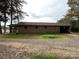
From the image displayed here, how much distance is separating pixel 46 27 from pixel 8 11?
34.9 ft

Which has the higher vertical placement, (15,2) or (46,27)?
(15,2)

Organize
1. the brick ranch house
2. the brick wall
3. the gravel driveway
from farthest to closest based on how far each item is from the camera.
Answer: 1. the brick wall
2. the brick ranch house
3. the gravel driveway

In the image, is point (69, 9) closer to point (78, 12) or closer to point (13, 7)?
point (78, 12)

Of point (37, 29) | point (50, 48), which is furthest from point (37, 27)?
point (50, 48)

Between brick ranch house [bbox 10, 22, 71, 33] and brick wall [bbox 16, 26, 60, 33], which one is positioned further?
brick wall [bbox 16, 26, 60, 33]

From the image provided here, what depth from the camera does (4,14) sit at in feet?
187

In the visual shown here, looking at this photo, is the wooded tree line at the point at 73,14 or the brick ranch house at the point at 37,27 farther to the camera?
the wooded tree line at the point at 73,14

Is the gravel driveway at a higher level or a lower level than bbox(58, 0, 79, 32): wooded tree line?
lower

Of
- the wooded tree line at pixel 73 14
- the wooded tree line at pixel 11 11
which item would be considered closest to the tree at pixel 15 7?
the wooded tree line at pixel 11 11

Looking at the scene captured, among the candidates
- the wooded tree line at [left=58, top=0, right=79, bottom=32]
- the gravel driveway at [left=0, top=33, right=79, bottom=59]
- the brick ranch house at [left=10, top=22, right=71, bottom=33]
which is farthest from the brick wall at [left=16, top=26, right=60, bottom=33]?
the gravel driveway at [left=0, top=33, right=79, bottom=59]

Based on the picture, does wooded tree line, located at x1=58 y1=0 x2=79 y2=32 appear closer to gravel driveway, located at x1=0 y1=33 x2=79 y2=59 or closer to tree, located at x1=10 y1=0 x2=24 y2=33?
tree, located at x1=10 y1=0 x2=24 y2=33

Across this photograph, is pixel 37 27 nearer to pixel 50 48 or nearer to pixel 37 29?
→ pixel 37 29

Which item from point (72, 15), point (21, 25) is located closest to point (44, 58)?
point (21, 25)

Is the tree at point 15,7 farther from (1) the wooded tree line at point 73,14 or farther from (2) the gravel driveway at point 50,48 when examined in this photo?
(2) the gravel driveway at point 50,48
